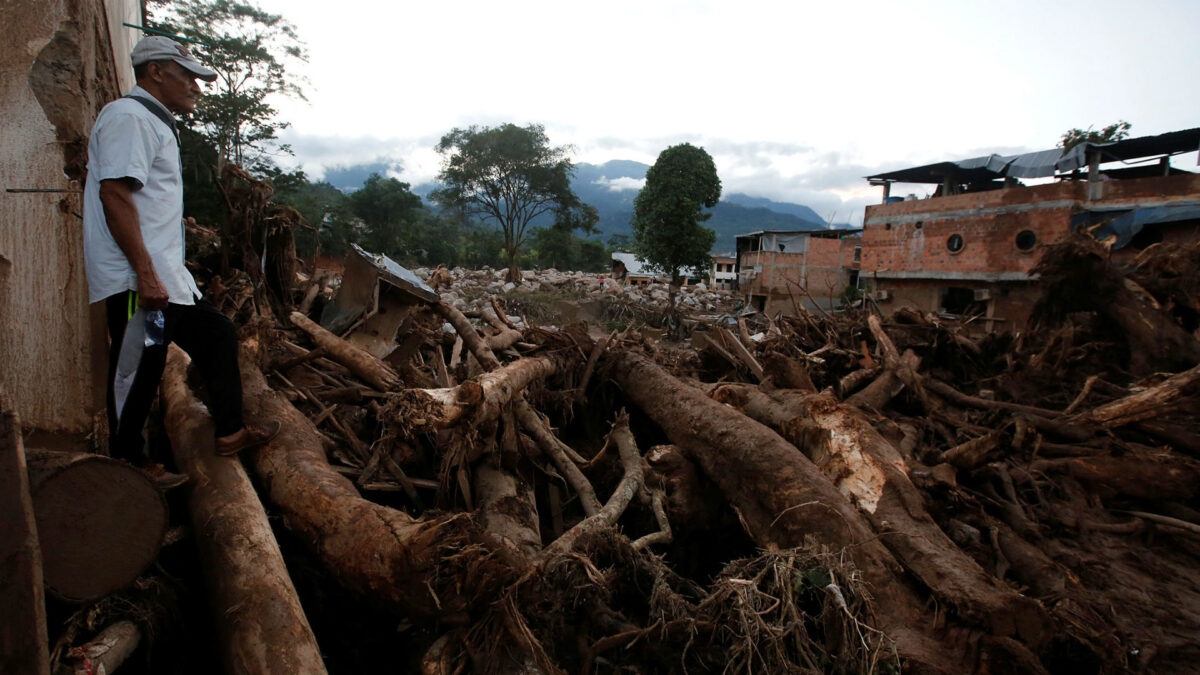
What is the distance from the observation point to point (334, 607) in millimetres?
2449

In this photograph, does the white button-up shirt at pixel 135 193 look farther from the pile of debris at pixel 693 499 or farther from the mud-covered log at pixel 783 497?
the mud-covered log at pixel 783 497

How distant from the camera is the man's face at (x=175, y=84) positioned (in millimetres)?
2438

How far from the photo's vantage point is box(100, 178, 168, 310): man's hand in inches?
87.8

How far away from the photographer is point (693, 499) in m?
3.96

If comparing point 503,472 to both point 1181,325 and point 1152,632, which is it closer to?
point 1152,632

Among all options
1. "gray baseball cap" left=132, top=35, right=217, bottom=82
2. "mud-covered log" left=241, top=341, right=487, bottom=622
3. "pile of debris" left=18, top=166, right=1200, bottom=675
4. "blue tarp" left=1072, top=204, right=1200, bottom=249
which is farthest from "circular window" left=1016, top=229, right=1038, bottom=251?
"gray baseball cap" left=132, top=35, right=217, bottom=82

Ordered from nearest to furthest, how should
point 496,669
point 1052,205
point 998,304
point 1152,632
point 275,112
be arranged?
point 496,669 < point 1152,632 < point 1052,205 < point 998,304 < point 275,112

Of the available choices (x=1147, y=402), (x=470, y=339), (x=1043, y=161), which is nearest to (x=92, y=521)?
(x=470, y=339)

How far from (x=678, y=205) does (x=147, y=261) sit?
19.9m

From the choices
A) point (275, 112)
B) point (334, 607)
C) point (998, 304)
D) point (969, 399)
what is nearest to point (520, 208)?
point (275, 112)

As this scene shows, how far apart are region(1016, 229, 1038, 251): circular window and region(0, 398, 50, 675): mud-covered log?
70.5 feet

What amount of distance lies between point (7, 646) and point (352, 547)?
0.96 metres

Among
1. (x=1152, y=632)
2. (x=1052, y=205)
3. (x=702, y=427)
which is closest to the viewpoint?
(x=1152, y=632)

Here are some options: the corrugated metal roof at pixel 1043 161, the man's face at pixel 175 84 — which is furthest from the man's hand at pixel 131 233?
the corrugated metal roof at pixel 1043 161
